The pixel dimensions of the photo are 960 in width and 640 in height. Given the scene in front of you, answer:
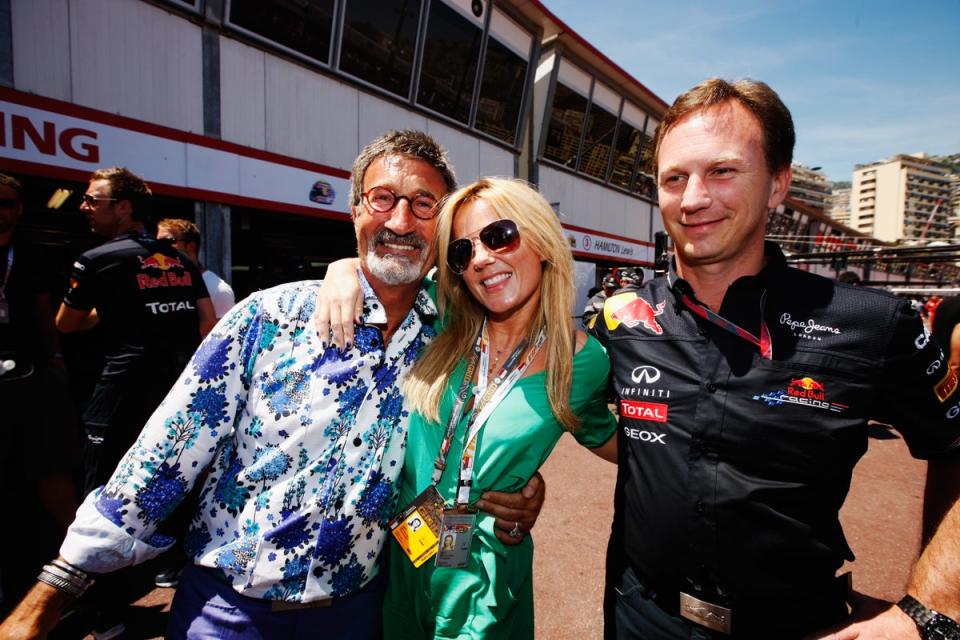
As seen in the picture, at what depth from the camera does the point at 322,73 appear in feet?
29.3

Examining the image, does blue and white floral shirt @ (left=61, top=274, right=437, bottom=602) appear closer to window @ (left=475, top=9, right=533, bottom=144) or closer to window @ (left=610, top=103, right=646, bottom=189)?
window @ (left=475, top=9, right=533, bottom=144)

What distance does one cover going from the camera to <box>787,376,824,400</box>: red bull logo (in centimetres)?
149

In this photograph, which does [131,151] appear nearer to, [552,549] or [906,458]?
[552,549]

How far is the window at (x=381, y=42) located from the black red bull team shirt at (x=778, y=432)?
9954 mm

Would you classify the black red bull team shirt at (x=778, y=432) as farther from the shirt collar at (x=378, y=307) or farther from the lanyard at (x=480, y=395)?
the shirt collar at (x=378, y=307)

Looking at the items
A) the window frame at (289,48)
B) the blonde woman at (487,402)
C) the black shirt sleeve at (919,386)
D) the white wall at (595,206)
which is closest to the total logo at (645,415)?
the blonde woman at (487,402)

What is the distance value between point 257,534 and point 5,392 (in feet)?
8.94

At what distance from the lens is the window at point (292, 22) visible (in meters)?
7.70

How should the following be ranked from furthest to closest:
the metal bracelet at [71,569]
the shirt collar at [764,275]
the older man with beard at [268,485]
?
1. the shirt collar at [764,275]
2. the older man with beard at [268,485]
3. the metal bracelet at [71,569]

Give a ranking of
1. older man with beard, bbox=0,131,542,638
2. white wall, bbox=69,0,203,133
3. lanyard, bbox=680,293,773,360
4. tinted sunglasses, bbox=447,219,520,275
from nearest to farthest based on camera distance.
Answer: older man with beard, bbox=0,131,542,638 → lanyard, bbox=680,293,773,360 → tinted sunglasses, bbox=447,219,520,275 → white wall, bbox=69,0,203,133

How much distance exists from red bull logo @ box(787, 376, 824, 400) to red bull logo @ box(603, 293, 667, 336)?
0.46 m

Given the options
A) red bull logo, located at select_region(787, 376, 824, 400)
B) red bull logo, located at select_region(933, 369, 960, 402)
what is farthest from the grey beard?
red bull logo, located at select_region(933, 369, 960, 402)

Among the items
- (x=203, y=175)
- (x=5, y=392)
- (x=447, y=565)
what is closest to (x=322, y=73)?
(x=203, y=175)

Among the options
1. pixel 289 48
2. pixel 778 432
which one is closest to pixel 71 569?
pixel 778 432
